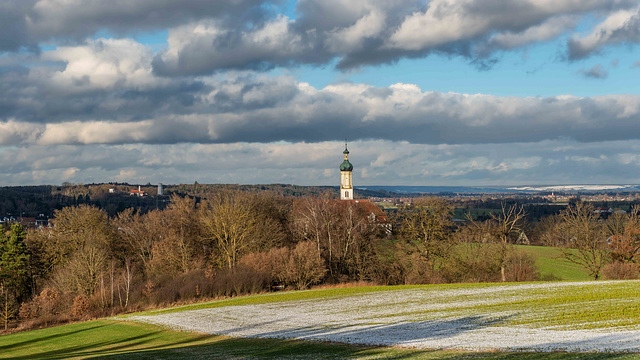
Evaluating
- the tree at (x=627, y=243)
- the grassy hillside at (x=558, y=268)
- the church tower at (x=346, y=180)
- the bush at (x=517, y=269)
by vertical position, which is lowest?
the grassy hillside at (x=558, y=268)

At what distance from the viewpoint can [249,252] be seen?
73250mm

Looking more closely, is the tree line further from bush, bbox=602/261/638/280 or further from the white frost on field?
the white frost on field

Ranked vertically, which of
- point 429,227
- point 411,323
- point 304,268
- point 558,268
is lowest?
point 558,268

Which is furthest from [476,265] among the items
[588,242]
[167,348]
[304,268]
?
[167,348]

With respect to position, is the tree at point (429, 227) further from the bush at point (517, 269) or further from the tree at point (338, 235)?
the bush at point (517, 269)

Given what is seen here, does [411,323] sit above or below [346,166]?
below

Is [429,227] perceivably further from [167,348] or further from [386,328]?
[167,348]

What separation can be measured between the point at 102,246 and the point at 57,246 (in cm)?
680

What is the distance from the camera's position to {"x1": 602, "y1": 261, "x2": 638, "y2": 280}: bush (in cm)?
5909

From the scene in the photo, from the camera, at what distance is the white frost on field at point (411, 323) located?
2378 centimetres

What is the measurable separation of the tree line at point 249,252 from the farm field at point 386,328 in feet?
35.4

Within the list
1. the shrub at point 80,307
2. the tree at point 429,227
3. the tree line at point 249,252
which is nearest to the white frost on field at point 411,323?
the shrub at point 80,307

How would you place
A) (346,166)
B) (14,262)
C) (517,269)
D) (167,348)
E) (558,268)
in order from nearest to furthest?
(167,348)
(517,269)
(14,262)
(558,268)
(346,166)

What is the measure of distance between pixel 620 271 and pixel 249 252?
4450cm
